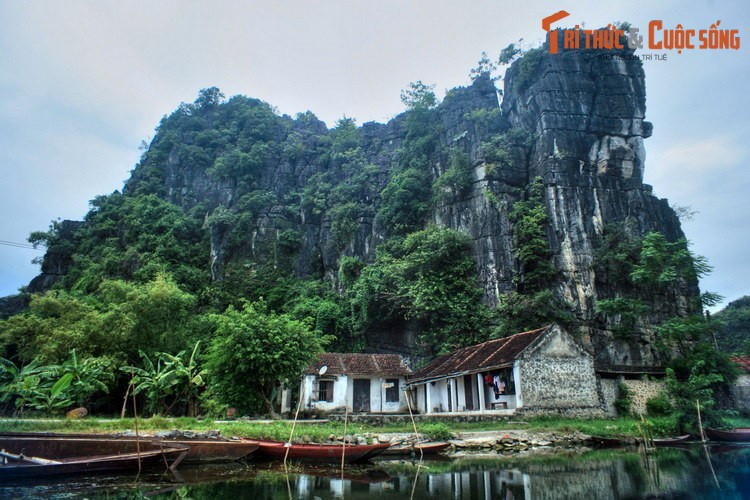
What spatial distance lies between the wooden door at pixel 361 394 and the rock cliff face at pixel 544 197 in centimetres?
851

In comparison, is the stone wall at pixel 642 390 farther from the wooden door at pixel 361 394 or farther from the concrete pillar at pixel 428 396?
the wooden door at pixel 361 394

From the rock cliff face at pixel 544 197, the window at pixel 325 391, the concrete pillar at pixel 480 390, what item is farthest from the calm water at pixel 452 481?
the rock cliff face at pixel 544 197

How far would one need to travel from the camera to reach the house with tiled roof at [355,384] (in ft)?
84.7

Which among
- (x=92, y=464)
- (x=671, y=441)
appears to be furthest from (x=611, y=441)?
(x=92, y=464)

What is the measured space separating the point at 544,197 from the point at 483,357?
53.0 feet

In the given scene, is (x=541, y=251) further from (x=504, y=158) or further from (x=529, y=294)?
(x=504, y=158)

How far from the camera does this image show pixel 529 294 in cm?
3134

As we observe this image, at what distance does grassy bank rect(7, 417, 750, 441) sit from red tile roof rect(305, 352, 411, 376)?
6.30m

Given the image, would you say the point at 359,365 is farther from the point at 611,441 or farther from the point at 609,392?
the point at 611,441

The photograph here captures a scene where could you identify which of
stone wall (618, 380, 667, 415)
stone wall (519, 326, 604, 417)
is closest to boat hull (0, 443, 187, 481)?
stone wall (519, 326, 604, 417)

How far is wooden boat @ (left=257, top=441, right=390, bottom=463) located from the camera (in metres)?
13.2

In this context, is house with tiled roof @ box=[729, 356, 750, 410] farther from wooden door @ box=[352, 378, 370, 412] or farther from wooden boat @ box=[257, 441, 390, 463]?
wooden boat @ box=[257, 441, 390, 463]

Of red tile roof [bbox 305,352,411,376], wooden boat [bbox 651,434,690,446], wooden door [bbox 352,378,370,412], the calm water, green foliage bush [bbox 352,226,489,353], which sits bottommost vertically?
wooden boat [bbox 651,434,690,446]

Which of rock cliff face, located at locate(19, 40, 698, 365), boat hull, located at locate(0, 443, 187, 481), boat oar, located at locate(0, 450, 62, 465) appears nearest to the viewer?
boat hull, located at locate(0, 443, 187, 481)
